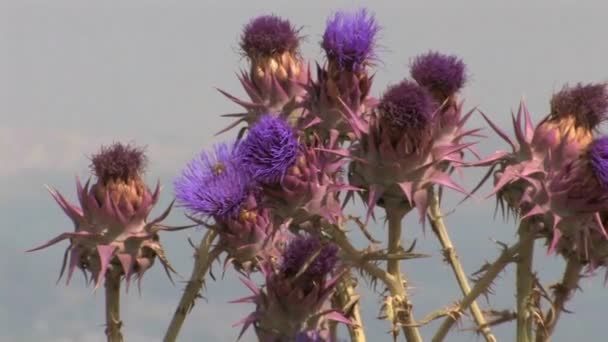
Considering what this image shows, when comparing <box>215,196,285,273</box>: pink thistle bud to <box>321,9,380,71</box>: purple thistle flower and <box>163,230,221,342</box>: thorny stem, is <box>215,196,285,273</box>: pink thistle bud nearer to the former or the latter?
<box>163,230,221,342</box>: thorny stem

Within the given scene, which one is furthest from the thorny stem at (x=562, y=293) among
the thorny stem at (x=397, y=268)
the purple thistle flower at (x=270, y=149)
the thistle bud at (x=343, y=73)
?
the purple thistle flower at (x=270, y=149)

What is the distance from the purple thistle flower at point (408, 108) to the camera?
21.4 feet

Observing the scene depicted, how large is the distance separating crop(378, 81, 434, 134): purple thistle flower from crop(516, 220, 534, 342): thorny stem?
819 mm

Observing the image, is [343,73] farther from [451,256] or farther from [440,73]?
[451,256]

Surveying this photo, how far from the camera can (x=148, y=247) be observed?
7.90m

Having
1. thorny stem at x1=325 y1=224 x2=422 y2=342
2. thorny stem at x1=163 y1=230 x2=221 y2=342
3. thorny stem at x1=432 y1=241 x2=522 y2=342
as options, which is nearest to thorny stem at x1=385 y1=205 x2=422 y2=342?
thorny stem at x1=325 y1=224 x2=422 y2=342

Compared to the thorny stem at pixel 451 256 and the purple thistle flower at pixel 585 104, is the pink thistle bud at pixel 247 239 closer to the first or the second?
the thorny stem at pixel 451 256

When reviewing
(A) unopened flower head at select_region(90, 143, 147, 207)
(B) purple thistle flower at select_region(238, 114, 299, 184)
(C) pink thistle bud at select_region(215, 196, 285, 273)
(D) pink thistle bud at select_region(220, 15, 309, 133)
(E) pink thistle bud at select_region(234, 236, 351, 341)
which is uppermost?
(D) pink thistle bud at select_region(220, 15, 309, 133)

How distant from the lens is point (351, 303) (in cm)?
698

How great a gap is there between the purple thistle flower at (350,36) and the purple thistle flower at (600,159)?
149 cm

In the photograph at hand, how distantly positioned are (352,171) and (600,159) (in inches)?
52.8

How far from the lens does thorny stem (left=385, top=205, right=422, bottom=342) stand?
260 inches

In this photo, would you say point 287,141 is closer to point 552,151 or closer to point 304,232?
point 304,232

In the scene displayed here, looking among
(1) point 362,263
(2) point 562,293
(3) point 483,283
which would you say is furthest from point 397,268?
(2) point 562,293
